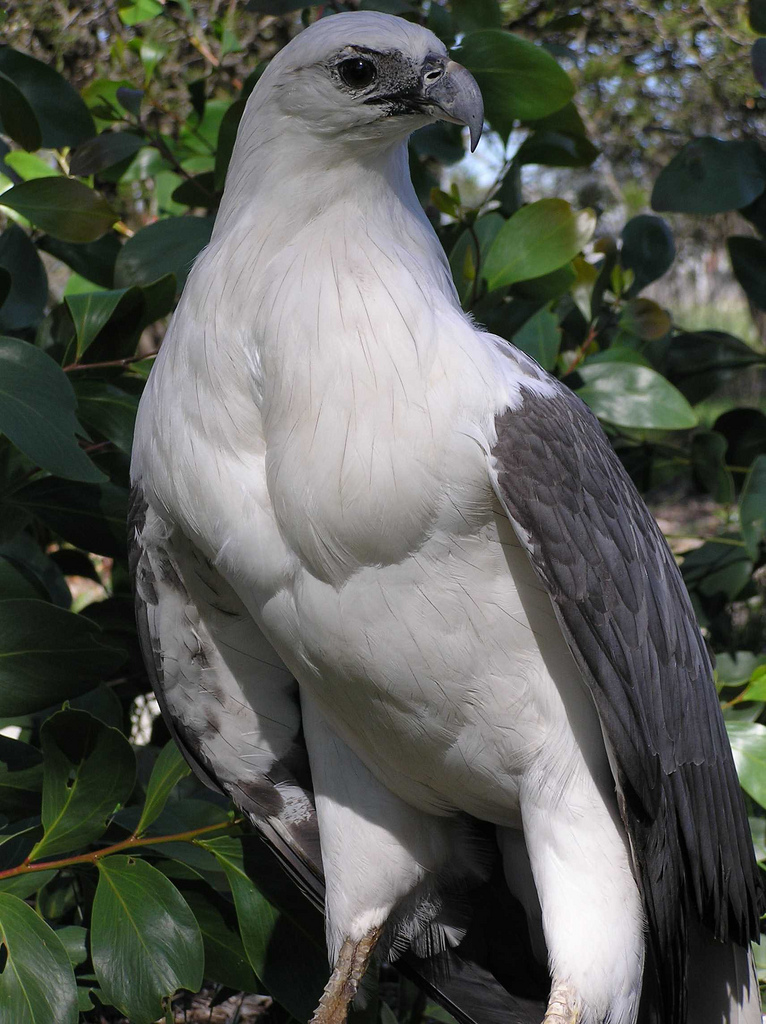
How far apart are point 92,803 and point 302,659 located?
0.55 metres

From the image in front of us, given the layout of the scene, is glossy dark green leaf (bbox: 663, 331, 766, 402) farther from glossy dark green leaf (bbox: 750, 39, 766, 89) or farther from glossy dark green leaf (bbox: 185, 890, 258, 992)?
glossy dark green leaf (bbox: 185, 890, 258, 992)

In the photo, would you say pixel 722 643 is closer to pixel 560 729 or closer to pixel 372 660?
pixel 560 729

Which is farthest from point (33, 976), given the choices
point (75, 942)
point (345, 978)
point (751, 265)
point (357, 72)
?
point (751, 265)

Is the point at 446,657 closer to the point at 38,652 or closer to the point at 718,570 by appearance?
the point at 38,652

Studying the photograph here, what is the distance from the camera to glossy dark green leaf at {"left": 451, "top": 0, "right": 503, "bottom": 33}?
2600mm

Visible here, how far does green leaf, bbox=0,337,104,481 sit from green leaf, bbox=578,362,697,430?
138 cm

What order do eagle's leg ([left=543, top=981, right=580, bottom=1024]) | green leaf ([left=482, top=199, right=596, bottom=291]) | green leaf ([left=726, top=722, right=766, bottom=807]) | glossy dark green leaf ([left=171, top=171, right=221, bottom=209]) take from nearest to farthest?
eagle's leg ([left=543, top=981, right=580, bottom=1024]) < green leaf ([left=726, top=722, right=766, bottom=807]) < green leaf ([left=482, top=199, right=596, bottom=291]) < glossy dark green leaf ([left=171, top=171, right=221, bottom=209])

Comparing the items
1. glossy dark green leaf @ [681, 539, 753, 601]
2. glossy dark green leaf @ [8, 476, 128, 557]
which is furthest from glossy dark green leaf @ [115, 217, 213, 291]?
glossy dark green leaf @ [681, 539, 753, 601]

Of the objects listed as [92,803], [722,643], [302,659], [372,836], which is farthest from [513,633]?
[722,643]

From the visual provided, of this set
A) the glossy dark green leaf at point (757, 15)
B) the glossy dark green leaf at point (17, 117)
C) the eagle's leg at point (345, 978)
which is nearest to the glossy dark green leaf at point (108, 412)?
the glossy dark green leaf at point (17, 117)

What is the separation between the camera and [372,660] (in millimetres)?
1809

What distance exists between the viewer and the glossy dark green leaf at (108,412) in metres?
2.37

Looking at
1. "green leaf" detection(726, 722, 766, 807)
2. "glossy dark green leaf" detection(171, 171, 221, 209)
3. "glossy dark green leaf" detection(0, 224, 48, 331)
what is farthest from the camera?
"glossy dark green leaf" detection(171, 171, 221, 209)

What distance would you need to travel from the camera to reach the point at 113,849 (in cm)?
213
